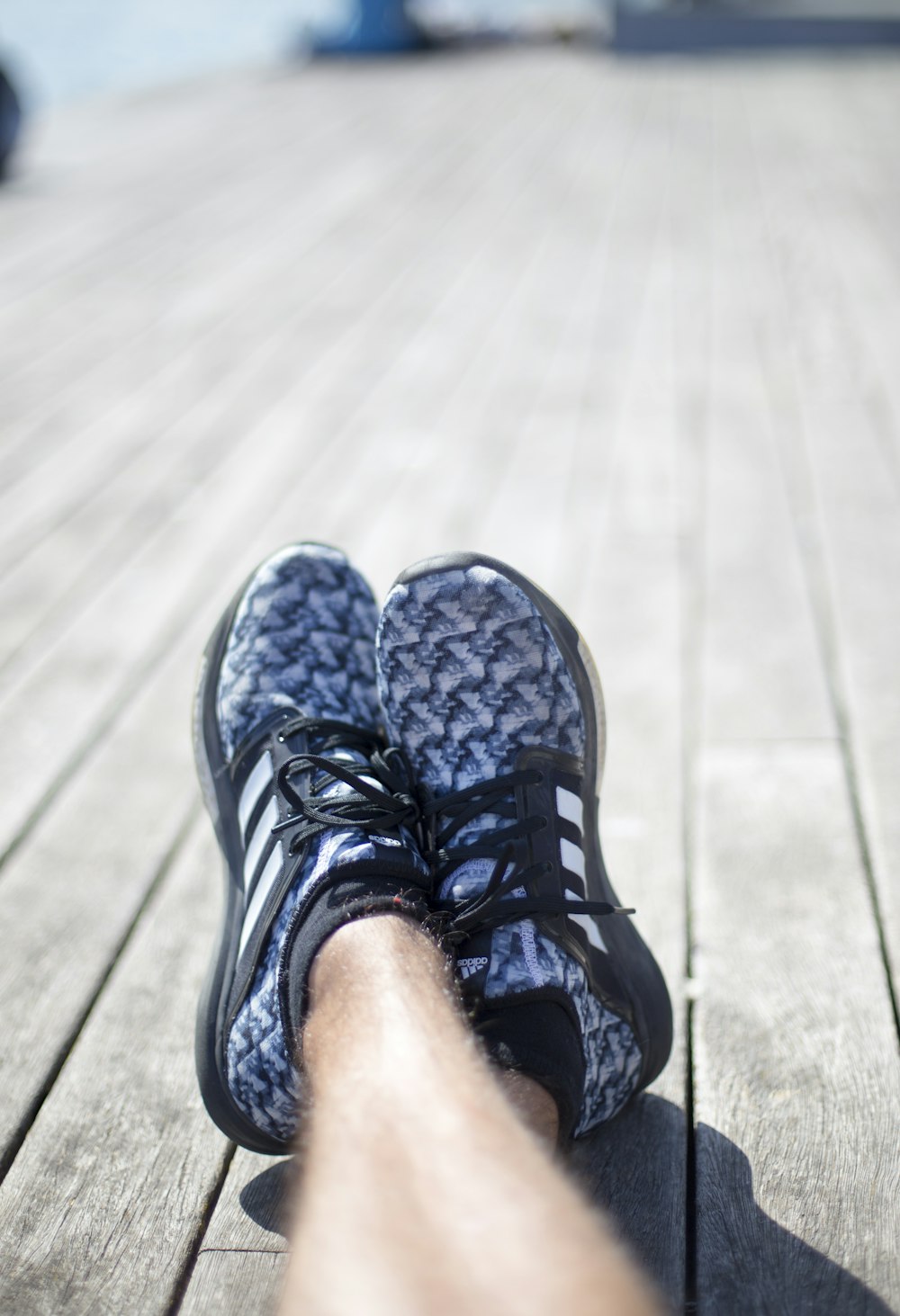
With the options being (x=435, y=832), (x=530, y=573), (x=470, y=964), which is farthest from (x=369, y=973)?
(x=530, y=573)

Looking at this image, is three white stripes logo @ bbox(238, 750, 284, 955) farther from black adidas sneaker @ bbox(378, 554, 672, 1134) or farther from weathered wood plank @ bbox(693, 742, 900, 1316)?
weathered wood plank @ bbox(693, 742, 900, 1316)

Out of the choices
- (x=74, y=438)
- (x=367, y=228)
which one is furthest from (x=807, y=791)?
(x=367, y=228)

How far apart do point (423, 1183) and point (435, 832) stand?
0.36 m

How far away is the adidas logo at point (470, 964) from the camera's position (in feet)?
2.62

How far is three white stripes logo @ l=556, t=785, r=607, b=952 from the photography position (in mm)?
870

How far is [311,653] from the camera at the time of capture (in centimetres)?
114

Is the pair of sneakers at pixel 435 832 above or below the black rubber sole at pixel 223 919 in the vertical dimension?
above

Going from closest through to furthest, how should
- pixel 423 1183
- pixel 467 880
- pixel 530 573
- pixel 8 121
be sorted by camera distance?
pixel 423 1183 < pixel 467 880 < pixel 530 573 < pixel 8 121

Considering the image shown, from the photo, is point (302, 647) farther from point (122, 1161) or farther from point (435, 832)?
point (122, 1161)

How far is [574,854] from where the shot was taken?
92 cm

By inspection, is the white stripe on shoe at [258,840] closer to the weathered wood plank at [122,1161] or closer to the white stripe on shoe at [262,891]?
the white stripe on shoe at [262,891]

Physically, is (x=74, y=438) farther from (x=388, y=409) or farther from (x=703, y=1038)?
(x=703, y=1038)

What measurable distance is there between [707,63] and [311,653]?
22.7 feet

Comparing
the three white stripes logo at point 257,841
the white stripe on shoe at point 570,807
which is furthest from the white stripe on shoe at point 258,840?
the white stripe on shoe at point 570,807
